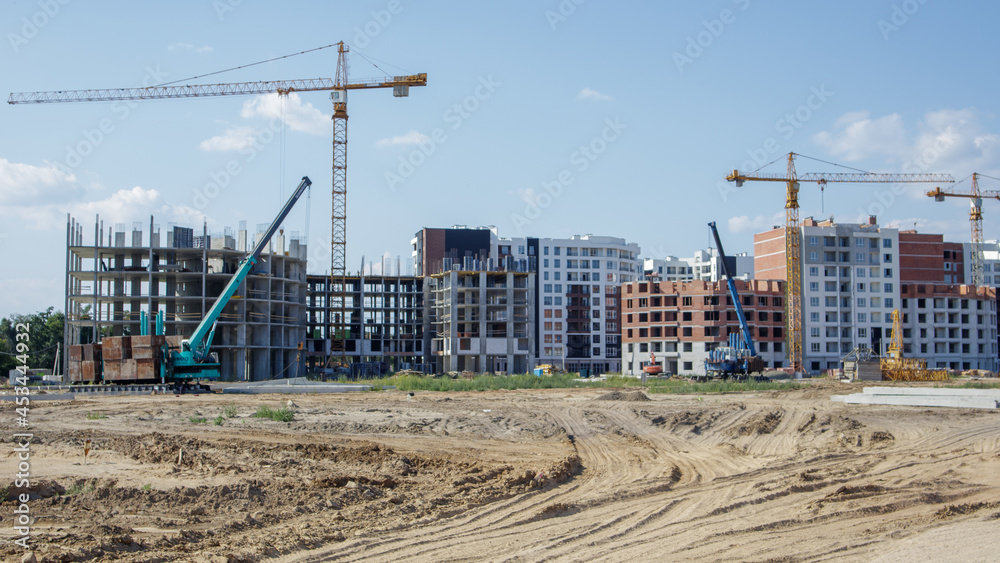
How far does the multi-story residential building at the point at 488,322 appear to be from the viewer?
9431 centimetres

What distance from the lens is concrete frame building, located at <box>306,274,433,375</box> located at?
3962 inches

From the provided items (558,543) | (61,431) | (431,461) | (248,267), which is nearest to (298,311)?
(248,267)

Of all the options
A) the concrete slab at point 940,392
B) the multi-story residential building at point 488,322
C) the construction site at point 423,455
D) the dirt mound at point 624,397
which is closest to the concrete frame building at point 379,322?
the multi-story residential building at point 488,322

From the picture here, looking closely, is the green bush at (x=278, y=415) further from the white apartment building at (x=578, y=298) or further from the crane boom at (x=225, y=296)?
the white apartment building at (x=578, y=298)

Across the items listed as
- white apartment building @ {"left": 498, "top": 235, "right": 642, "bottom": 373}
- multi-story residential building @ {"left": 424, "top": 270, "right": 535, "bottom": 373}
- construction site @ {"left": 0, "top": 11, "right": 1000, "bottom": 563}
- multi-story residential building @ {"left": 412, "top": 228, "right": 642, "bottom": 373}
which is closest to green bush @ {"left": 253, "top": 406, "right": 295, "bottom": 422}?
construction site @ {"left": 0, "top": 11, "right": 1000, "bottom": 563}

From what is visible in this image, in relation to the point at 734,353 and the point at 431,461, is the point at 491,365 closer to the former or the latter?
the point at 734,353

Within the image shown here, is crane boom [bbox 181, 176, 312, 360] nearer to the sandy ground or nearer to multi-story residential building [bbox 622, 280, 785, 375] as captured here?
the sandy ground

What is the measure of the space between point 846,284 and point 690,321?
2304 cm

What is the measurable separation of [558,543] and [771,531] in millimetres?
3291

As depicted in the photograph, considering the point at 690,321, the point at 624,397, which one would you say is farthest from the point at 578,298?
the point at 624,397

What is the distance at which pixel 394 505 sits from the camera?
13.4 meters

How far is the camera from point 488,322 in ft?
310

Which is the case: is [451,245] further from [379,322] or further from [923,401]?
[923,401]

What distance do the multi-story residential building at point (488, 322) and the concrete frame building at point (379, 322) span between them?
8139mm
